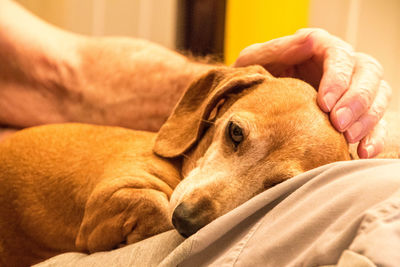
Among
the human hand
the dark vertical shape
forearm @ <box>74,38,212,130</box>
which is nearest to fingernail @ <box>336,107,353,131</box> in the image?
the human hand

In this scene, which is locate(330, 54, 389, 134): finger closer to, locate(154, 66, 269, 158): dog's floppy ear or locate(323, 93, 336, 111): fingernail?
locate(323, 93, 336, 111): fingernail

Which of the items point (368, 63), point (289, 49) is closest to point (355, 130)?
point (368, 63)

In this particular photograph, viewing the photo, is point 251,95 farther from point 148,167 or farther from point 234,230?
point 234,230

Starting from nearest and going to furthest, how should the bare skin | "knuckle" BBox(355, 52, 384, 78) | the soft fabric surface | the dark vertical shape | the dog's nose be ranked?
the soft fabric surface < the dog's nose < "knuckle" BBox(355, 52, 384, 78) < the bare skin < the dark vertical shape

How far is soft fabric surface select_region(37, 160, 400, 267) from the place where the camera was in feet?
1.82

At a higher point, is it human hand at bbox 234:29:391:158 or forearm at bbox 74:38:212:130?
human hand at bbox 234:29:391:158

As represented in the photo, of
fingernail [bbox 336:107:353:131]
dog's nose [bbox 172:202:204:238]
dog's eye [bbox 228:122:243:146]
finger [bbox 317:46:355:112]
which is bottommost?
dog's nose [bbox 172:202:204:238]

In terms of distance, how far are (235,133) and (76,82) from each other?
89 cm

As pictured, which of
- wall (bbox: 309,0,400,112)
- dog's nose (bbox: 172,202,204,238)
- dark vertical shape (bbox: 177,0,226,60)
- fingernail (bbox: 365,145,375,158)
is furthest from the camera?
dark vertical shape (bbox: 177,0,226,60)

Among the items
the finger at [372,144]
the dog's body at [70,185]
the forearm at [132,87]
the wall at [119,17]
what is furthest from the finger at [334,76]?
the wall at [119,17]

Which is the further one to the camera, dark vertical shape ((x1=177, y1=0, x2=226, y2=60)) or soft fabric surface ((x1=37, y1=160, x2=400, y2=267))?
dark vertical shape ((x1=177, y1=0, x2=226, y2=60))

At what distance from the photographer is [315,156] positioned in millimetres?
954

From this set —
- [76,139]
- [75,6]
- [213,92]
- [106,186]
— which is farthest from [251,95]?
[75,6]

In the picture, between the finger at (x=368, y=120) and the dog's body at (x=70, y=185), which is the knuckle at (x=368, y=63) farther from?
the dog's body at (x=70, y=185)
